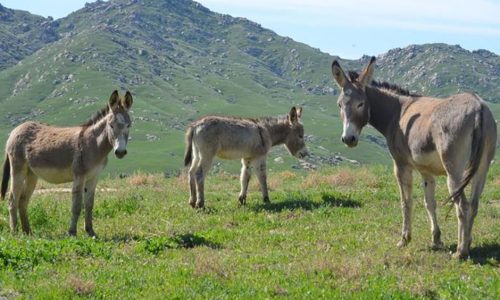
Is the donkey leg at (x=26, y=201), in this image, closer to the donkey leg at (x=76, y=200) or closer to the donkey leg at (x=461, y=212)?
the donkey leg at (x=76, y=200)

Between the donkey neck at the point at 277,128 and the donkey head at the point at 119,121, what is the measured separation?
7268 mm

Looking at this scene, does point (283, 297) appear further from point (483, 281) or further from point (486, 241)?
point (486, 241)

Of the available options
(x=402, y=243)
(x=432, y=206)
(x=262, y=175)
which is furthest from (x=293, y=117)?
(x=402, y=243)

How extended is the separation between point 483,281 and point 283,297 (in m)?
3.03

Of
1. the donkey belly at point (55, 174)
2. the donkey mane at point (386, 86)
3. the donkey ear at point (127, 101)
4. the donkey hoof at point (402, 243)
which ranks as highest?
the donkey mane at point (386, 86)

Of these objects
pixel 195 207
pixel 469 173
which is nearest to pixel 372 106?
pixel 469 173

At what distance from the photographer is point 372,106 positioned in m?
12.5

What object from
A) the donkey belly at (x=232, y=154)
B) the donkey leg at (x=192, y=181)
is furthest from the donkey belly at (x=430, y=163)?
the donkey leg at (x=192, y=181)

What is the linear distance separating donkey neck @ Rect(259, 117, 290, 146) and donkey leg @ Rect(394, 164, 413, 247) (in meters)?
8.39

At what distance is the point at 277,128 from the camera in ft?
67.1

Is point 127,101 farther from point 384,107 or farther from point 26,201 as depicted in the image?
point 384,107

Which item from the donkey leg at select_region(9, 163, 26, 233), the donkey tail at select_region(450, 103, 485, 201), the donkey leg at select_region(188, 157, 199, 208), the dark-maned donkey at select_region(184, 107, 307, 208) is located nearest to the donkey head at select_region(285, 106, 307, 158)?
the dark-maned donkey at select_region(184, 107, 307, 208)

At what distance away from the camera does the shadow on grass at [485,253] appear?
33.8ft

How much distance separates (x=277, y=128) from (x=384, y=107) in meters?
8.19
